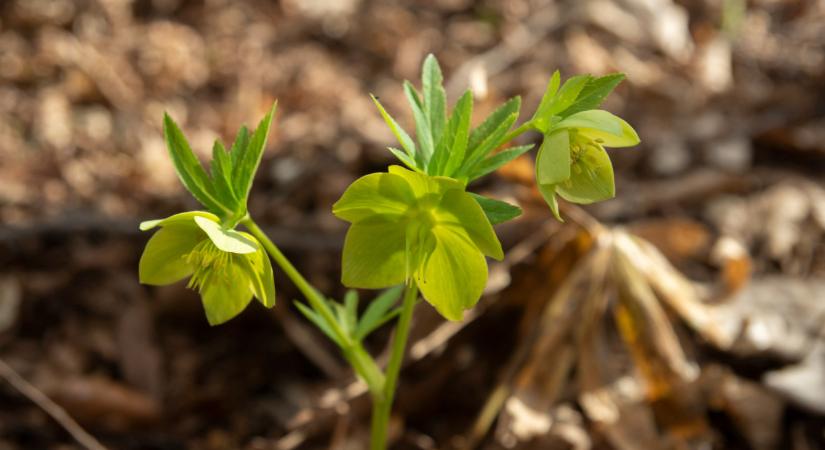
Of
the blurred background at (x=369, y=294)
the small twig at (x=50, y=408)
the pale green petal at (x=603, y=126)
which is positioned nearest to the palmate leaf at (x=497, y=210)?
the pale green petal at (x=603, y=126)

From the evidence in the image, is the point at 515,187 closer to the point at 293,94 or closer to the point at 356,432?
the point at 356,432

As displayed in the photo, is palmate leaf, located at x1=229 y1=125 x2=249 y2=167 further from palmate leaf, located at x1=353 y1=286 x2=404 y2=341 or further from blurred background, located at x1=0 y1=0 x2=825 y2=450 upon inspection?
blurred background, located at x1=0 y1=0 x2=825 y2=450

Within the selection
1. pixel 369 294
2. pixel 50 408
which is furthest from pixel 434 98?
pixel 50 408

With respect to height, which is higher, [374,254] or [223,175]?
[223,175]

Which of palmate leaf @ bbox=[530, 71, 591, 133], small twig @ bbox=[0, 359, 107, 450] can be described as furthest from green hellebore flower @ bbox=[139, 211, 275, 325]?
small twig @ bbox=[0, 359, 107, 450]

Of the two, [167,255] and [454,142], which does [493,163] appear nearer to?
[454,142]

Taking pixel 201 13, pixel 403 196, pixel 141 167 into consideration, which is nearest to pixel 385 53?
pixel 201 13
